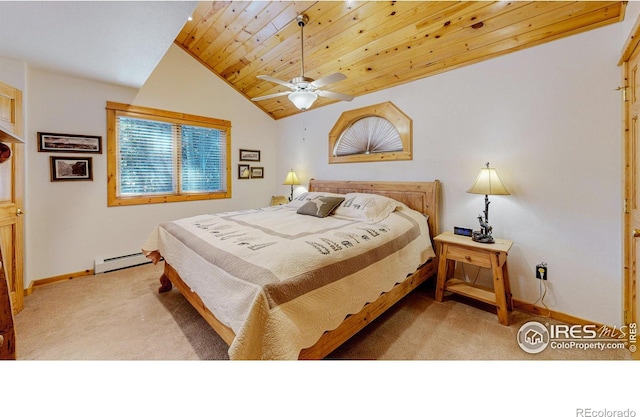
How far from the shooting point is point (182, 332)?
199 centimetres

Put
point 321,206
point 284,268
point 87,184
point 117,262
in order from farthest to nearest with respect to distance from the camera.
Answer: point 117,262
point 87,184
point 321,206
point 284,268

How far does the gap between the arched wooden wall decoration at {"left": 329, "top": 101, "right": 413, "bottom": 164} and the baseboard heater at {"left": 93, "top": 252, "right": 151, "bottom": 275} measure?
123 inches

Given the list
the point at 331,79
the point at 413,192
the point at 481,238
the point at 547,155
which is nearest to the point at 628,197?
the point at 547,155

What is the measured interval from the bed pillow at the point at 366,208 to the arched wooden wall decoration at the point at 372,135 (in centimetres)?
73

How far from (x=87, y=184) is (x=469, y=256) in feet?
14.5

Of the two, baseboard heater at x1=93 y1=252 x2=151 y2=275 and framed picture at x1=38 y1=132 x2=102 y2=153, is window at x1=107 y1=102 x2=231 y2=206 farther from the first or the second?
baseboard heater at x1=93 y1=252 x2=151 y2=275

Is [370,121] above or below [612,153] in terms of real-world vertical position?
above

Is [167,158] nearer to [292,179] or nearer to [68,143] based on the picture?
[68,143]

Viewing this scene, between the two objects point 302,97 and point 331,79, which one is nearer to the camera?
point 331,79

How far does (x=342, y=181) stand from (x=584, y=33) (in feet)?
8.93

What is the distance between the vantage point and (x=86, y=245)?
3.20 meters

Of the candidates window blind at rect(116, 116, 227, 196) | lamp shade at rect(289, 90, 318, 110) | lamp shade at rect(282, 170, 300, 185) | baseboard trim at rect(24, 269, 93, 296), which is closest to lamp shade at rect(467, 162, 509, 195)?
lamp shade at rect(289, 90, 318, 110)
